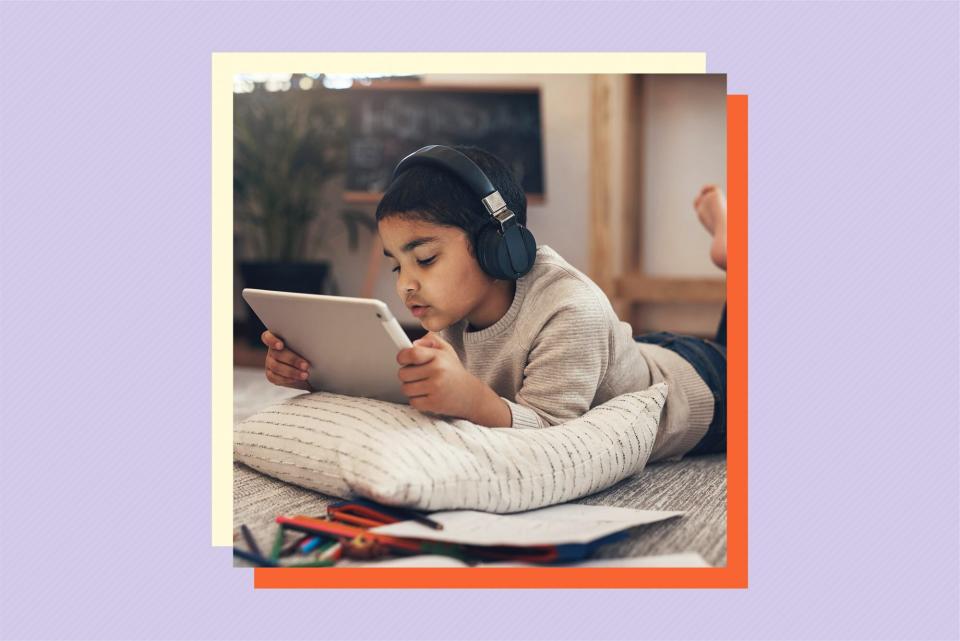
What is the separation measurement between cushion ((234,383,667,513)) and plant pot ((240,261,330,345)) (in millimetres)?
1833

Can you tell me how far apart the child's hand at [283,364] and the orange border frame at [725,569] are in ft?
1.04

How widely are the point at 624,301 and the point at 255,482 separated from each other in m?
1.26

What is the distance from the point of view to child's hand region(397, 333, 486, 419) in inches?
35.5

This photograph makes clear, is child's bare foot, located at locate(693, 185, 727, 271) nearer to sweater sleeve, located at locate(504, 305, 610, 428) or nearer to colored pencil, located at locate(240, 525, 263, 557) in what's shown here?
sweater sleeve, located at locate(504, 305, 610, 428)

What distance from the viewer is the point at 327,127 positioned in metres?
3.07

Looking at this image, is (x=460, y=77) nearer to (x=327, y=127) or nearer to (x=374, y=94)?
(x=374, y=94)

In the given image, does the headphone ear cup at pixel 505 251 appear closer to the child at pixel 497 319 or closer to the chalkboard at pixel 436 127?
the child at pixel 497 319

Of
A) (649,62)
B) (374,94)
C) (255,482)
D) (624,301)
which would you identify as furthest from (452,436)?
(374,94)

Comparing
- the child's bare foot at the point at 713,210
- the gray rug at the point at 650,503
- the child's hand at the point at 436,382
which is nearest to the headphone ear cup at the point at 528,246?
the child's hand at the point at 436,382

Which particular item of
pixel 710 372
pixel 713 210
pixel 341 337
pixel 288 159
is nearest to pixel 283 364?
pixel 341 337

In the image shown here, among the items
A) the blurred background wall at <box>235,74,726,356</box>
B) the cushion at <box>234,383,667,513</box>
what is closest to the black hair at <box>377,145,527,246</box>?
the cushion at <box>234,383,667,513</box>

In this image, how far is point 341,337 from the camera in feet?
3.09

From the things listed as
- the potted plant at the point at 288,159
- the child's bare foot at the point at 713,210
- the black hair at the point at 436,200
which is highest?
the potted plant at the point at 288,159

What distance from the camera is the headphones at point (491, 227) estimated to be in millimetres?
1003
